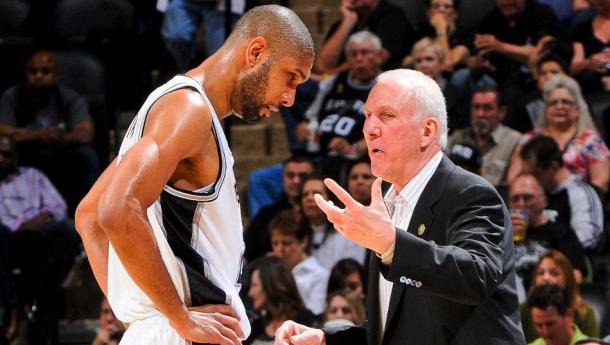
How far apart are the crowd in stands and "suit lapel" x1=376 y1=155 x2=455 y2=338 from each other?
312cm

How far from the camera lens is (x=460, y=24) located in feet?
29.3

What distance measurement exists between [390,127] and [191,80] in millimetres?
617

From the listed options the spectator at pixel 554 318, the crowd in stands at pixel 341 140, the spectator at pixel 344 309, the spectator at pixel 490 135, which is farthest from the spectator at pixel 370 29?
the spectator at pixel 554 318

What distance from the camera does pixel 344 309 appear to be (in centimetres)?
662

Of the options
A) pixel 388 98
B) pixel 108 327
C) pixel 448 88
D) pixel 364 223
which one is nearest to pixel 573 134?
pixel 448 88

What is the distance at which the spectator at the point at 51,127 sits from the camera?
332 inches

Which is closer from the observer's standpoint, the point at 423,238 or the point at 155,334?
the point at 423,238

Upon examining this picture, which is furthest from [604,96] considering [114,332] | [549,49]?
[114,332]

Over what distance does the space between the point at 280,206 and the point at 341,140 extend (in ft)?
2.13

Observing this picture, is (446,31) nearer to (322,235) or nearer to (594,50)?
(594,50)

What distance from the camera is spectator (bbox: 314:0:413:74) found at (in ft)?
28.3

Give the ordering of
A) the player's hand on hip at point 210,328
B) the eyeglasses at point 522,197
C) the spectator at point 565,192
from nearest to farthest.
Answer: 1. the player's hand on hip at point 210,328
2. the eyeglasses at point 522,197
3. the spectator at point 565,192

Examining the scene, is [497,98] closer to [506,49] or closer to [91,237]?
[506,49]

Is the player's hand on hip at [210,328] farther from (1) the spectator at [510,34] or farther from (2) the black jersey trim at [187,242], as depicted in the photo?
(1) the spectator at [510,34]
